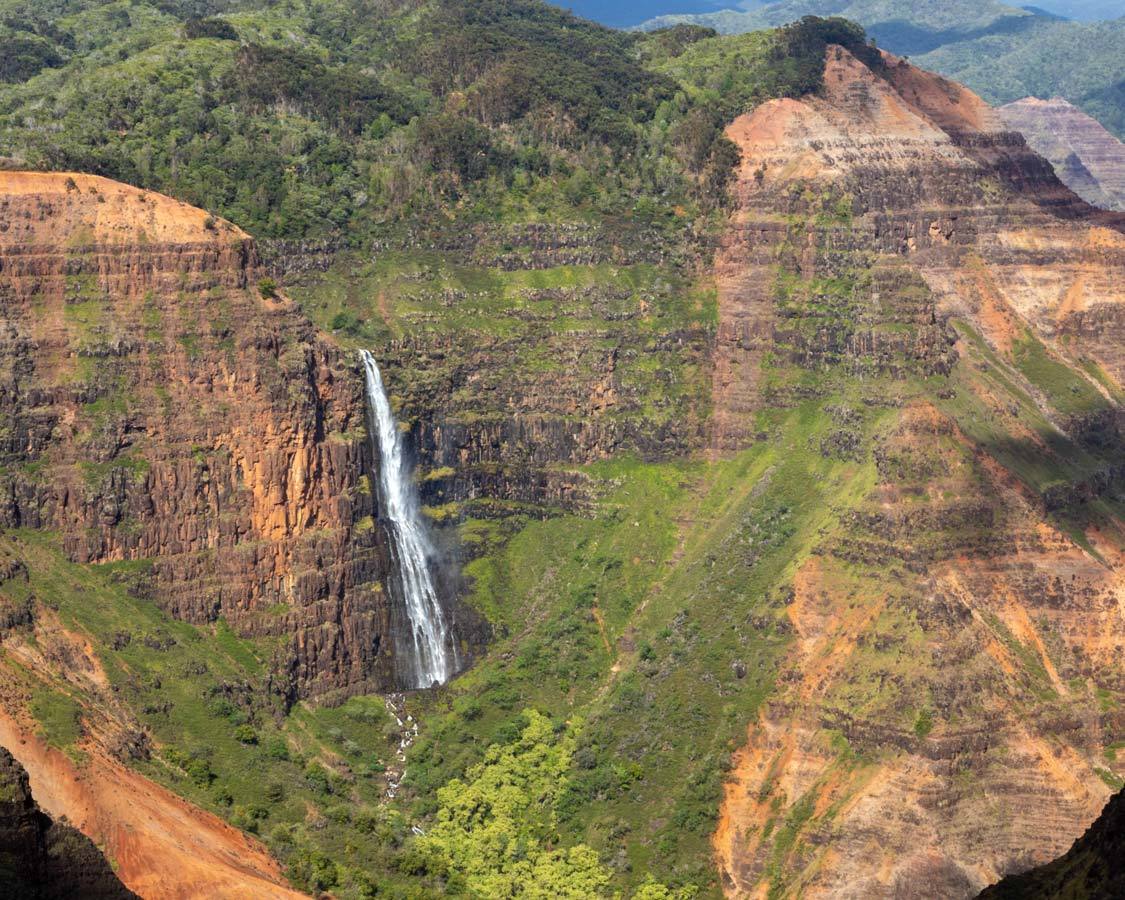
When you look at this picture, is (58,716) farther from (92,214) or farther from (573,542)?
(573,542)

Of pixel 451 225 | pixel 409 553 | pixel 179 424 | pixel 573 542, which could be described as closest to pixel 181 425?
pixel 179 424

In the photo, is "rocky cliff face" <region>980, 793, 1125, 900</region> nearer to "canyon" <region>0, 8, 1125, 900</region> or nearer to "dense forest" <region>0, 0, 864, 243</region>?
"canyon" <region>0, 8, 1125, 900</region>

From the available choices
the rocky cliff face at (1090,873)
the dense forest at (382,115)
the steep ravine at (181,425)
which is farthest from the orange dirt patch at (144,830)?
the rocky cliff face at (1090,873)

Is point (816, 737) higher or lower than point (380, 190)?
lower

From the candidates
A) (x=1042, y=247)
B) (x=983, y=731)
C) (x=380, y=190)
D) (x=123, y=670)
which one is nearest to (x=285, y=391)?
(x=123, y=670)

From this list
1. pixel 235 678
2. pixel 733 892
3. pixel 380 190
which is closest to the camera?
pixel 733 892

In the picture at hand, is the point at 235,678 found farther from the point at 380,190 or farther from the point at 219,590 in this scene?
the point at 380,190

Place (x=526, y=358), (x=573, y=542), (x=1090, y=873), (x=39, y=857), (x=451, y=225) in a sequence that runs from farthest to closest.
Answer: (x=451, y=225), (x=526, y=358), (x=573, y=542), (x=39, y=857), (x=1090, y=873)
